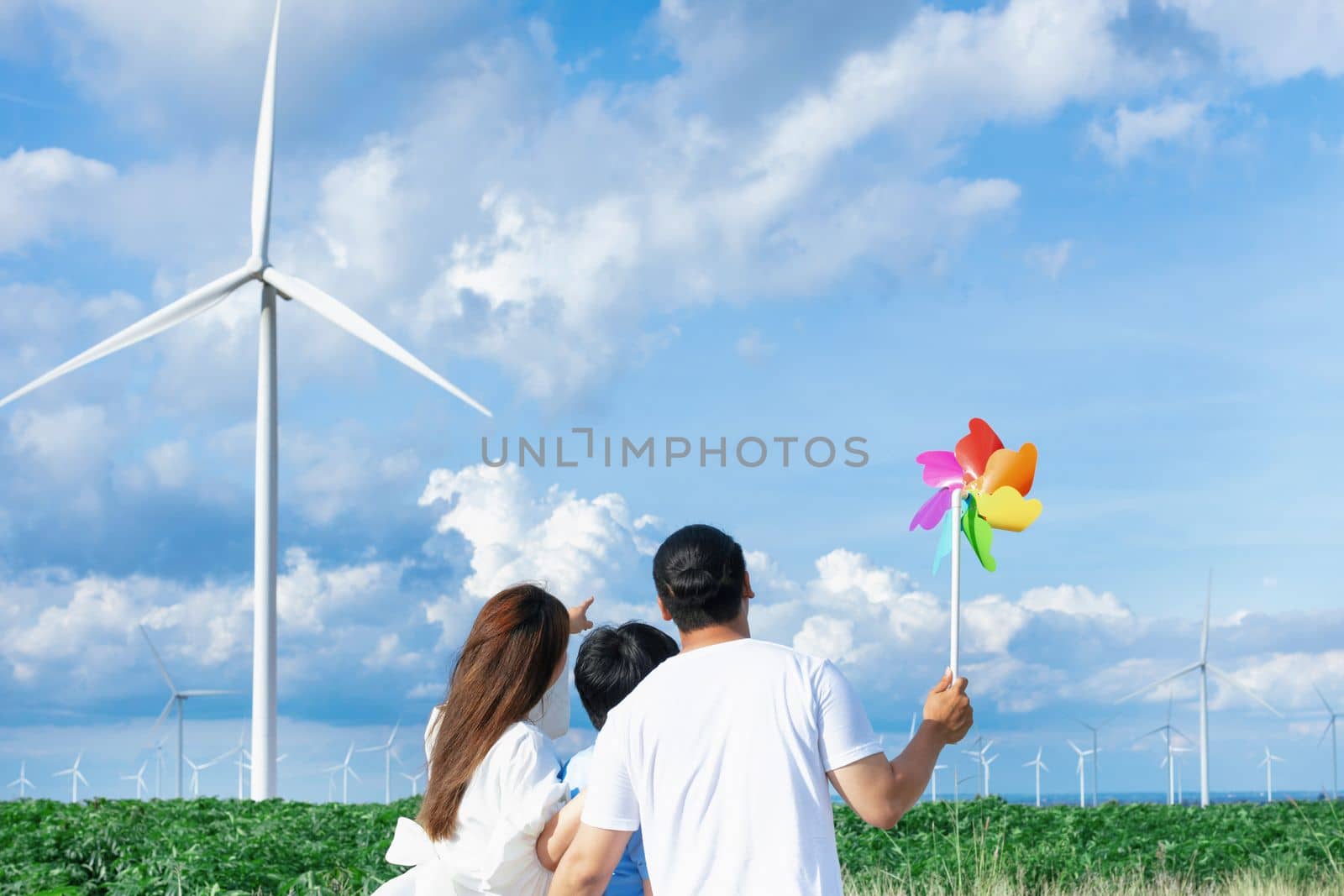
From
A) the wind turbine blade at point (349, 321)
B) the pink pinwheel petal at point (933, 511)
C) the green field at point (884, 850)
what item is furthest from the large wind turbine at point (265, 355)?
the pink pinwheel petal at point (933, 511)

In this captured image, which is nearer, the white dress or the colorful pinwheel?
the white dress

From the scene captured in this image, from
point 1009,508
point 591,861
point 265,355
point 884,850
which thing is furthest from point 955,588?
point 265,355

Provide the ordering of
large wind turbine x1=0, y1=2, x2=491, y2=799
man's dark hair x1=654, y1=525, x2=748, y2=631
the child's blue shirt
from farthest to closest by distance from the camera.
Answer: large wind turbine x1=0, y1=2, x2=491, y2=799 → the child's blue shirt → man's dark hair x1=654, y1=525, x2=748, y2=631

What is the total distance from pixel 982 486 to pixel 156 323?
74.5ft

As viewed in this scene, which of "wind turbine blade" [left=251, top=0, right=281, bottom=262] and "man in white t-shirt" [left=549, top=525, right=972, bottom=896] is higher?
"wind turbine blade" [left=251, top=0, right=281, bottom=262]

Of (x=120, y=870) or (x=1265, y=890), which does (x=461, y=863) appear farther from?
(x=1265, y=890)

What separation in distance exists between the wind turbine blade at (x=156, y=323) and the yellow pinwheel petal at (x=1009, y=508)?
22.3 meters

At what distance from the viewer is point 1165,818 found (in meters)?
15.2

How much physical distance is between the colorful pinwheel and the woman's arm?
59.0 inches

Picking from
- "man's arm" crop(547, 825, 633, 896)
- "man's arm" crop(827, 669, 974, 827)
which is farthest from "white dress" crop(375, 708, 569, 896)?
"man's arm" crop(827, 669, 974, 827)

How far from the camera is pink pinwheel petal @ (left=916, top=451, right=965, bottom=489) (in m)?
4.48

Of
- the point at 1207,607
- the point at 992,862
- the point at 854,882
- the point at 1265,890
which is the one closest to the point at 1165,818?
the point at 1265,890

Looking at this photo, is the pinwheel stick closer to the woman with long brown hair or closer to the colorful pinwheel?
the colorful pinwheel

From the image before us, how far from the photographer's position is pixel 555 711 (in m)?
4.25
